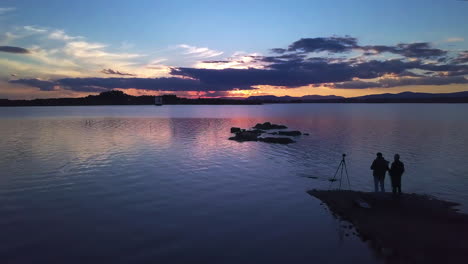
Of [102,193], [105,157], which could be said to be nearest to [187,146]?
[105,157]

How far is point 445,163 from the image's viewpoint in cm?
3312

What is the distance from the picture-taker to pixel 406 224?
1505 cm

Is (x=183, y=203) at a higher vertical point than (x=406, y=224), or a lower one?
lower

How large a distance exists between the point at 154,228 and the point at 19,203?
33.3 ft

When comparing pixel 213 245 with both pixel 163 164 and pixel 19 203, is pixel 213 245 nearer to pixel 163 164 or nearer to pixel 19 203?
pixel 19 203

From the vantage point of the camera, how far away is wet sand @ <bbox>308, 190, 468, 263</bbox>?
40.8 ft

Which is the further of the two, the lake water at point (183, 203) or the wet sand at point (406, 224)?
the lake water at point (183, 203)

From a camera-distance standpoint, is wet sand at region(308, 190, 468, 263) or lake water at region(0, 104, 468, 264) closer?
wet sand at region(308, 190, 468, 263)

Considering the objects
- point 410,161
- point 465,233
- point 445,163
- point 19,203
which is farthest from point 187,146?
point 465,233

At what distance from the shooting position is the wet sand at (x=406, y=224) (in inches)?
490

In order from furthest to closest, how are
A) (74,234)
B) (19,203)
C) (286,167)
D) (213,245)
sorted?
1. (286,167)
2. (19,203)
3. (74,234)
4. (213,245)

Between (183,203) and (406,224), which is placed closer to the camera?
(406,224)

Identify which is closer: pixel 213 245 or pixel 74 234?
pixel 213 245

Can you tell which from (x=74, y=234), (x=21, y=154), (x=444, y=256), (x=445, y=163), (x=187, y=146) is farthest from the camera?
(x=187, y=146)
